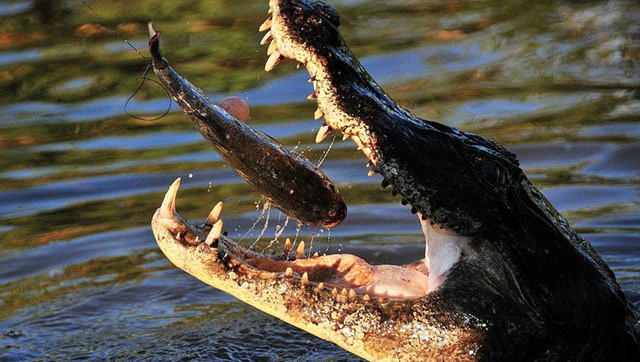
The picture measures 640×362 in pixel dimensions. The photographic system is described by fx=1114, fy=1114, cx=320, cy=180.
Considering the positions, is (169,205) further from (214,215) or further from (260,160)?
(260,160)

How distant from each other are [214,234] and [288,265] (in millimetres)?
380

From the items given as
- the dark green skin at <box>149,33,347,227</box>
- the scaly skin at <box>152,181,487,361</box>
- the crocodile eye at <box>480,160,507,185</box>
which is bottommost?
the scaly skin at <box>152,181,487,361</box>

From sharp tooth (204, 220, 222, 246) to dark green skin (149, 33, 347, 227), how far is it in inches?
11.4

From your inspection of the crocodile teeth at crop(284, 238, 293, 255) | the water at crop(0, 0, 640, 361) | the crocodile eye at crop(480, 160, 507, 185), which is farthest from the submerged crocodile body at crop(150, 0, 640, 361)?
the water at crop(0, 0, 640, 361)

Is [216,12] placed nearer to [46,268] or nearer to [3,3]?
[3,3]

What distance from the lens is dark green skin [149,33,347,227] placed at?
3990 millimetres

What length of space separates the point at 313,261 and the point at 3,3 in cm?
661

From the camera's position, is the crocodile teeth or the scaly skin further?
the crocodile teeth

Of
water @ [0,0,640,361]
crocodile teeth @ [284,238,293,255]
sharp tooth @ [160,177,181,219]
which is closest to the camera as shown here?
sharp tooth @ [160,177,181,219]

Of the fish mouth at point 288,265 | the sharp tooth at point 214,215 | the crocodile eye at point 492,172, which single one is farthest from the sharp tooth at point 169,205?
the crocodile eye at point 492,172

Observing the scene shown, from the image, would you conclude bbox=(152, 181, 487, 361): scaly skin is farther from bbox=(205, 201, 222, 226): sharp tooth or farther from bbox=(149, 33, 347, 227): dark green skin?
bbox=(149, 33, 347, 227): dark green skin

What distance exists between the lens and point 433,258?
4.06 m

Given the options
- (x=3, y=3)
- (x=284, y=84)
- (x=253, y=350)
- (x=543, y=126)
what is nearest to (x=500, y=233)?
(x=253, y=350)

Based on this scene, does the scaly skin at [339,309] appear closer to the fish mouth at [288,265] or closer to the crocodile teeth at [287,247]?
the fish mouth at [288,265]
